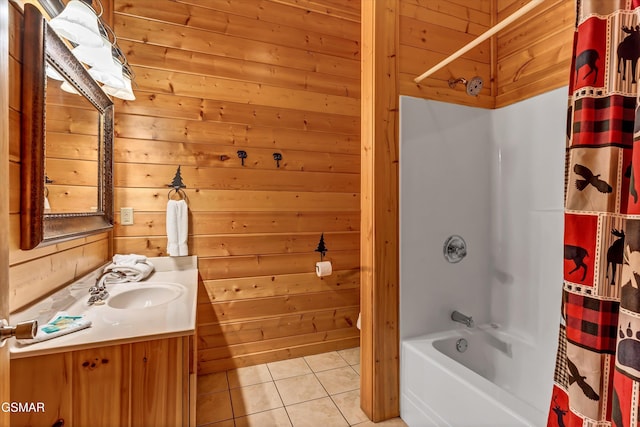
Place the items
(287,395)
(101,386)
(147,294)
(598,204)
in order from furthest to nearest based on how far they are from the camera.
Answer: (287,395) < (147,294) < (101,386) < (598,204)

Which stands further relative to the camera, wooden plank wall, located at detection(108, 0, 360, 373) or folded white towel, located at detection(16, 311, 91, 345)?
wooden plank wall, located at detection(108, 0, 360, 373)

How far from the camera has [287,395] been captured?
1980 millimetres

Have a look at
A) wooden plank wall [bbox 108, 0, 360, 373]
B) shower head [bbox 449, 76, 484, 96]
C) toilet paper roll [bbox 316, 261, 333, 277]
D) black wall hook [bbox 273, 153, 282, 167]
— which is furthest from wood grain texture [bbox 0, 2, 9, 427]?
shower head [bbox 449, 76, 484, 96]

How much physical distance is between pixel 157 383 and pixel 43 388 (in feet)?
0.97

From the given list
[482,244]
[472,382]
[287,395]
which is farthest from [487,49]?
[287,395]

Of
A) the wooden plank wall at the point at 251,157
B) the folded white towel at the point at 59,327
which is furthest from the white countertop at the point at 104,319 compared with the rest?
the wooden plank wall at the point at 251,157

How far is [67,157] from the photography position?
4.41ft

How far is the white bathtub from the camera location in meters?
1.19

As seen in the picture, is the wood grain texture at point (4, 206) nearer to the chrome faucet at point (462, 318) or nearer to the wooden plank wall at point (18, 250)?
the wooden plank wall at point (18, 250)

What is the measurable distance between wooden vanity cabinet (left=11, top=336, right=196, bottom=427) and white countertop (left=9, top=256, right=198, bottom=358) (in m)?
0.03

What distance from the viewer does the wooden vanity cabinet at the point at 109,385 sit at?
88cm

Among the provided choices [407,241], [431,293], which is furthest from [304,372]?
[407,241]

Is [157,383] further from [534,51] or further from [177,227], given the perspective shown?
[534,51]

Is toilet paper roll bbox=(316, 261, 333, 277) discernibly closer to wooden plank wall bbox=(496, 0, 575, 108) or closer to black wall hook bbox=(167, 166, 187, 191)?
black wall hook bbox=(167, 166, 187, 191)
